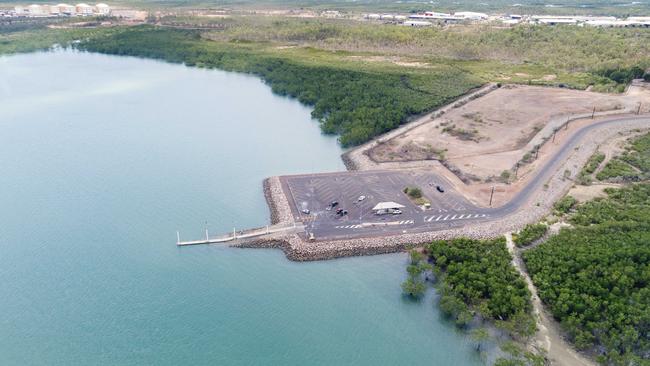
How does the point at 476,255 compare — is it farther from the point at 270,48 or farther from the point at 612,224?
the point at 270,48

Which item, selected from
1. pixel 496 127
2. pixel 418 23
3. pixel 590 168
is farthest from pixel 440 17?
pixel 590 168

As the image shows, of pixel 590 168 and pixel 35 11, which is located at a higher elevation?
pixel 35 11

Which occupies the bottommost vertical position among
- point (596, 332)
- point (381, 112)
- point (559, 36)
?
point (596, 332)

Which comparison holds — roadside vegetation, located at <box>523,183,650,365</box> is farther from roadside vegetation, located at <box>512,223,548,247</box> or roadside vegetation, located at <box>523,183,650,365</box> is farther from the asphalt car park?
the asphalt car park

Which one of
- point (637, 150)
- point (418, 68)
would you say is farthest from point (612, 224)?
point (418, 68)

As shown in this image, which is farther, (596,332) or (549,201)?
(549,201)

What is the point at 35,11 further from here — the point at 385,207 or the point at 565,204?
the point at 565,204

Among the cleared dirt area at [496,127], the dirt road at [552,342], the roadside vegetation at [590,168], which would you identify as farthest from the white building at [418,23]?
the dirt road at [552,342]
